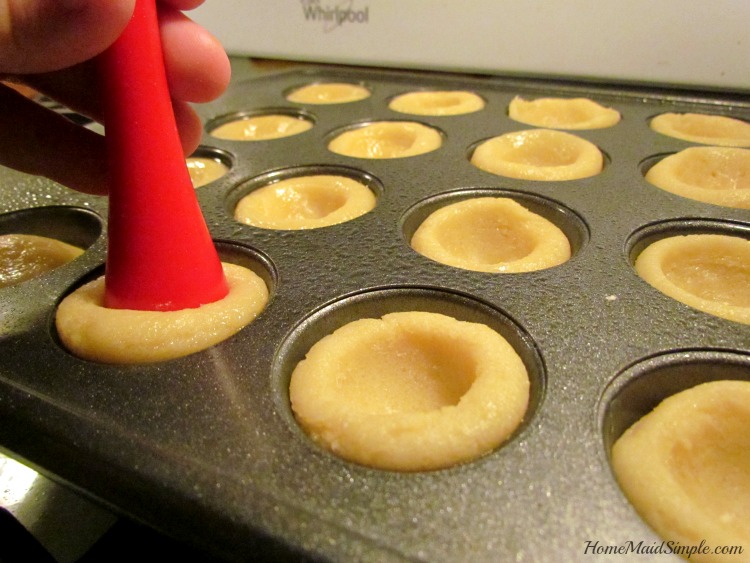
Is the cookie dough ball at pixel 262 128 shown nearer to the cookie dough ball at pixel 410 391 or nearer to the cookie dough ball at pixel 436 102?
the cookie dough ball at pixel 436 102

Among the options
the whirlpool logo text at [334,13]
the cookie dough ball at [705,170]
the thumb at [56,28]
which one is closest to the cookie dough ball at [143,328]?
the thumb at [56,28]

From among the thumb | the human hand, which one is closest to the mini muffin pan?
the human hand

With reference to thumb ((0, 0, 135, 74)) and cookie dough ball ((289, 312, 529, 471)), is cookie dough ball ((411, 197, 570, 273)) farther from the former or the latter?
thumb ((0, 0, 135, 74))

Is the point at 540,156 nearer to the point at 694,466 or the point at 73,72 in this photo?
Answer: the point at 694,466

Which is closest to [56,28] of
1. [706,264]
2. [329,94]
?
[706,264]

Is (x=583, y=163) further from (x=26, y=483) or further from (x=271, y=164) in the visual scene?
(x=26, y=483)

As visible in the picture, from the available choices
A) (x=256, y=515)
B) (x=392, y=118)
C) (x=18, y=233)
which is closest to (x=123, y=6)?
(x=256, y=515)
